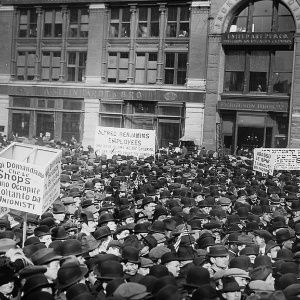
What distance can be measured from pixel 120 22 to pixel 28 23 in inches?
276

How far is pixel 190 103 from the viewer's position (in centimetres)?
3353

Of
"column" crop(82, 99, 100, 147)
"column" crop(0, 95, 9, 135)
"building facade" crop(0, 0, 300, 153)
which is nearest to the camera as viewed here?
"building facade" crop(0, 0, 300, 153)

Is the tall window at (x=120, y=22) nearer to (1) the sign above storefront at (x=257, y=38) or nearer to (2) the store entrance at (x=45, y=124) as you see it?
(1) the sign above storefront at (x=257, y=38)

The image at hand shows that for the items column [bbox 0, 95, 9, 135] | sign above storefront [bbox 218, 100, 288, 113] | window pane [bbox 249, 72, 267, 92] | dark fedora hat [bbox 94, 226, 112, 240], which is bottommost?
dark fedora hat [bbox 94, 226, 112, 240]

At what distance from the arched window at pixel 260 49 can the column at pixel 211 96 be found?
884 mm

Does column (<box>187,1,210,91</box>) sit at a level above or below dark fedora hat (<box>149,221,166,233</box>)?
above

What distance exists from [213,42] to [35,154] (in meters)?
23.7

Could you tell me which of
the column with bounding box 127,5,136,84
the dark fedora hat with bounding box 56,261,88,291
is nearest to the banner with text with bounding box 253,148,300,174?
the dark fedora hat with bounding box 56,261,88,291

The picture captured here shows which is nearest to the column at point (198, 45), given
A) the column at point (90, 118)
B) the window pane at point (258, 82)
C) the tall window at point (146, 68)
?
the tall window at point (146, 68)

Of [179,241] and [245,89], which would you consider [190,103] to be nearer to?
[245,89]

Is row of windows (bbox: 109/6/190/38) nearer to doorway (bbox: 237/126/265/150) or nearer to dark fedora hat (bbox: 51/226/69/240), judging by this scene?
doorway (bbox: 237/126/265/150)

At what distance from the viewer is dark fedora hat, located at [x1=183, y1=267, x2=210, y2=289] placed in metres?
6.56

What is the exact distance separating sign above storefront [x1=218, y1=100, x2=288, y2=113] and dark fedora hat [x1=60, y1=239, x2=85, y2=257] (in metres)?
25.4

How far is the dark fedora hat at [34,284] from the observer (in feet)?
20.3
